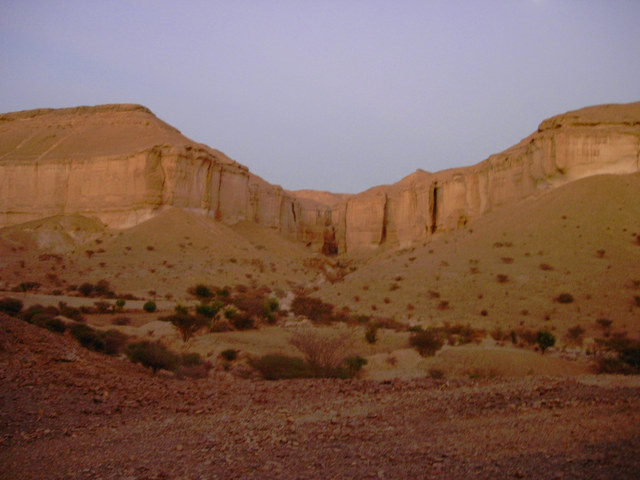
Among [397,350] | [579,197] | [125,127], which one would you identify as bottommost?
[397,350]

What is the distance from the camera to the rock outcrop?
120ft

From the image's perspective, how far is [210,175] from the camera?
180 feet


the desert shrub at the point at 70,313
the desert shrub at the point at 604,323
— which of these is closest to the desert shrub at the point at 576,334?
the desert shrub at the point at 604,323

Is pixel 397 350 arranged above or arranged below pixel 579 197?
below

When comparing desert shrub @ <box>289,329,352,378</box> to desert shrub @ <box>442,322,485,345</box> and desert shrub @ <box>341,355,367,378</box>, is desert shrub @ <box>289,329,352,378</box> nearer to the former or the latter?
desert shrub @ <box>341,355,367,378</box>

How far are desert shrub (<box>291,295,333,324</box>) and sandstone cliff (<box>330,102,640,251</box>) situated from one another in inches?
773

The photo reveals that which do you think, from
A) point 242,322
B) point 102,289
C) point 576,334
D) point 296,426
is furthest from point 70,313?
point 576,334

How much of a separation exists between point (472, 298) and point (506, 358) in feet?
36.9

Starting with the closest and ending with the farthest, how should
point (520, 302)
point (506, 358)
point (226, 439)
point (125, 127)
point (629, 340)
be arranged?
point (226, 439)
point (506, 358)
point (629, 340)
point (520, 302)
point (125, 127)

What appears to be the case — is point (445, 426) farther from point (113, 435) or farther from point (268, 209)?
point (268, 209)

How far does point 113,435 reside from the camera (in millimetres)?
6422

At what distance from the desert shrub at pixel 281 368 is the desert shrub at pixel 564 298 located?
49.0 feet

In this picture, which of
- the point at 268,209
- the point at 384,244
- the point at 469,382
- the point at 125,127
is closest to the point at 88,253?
the point at 125,127

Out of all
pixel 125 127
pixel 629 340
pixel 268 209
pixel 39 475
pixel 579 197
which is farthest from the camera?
pixel 268 209
